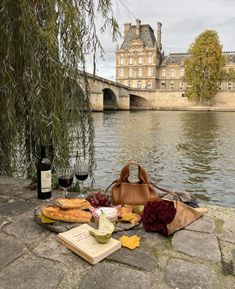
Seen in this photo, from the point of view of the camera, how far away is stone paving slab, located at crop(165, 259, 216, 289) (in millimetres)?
1671

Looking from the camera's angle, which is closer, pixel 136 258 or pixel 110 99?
pixel 136 258

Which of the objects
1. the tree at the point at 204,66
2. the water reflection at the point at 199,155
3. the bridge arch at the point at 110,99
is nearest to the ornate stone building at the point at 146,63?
the bridge arch at the point at 110,99

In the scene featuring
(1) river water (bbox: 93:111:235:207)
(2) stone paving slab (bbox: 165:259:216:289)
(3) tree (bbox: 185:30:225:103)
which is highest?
(3) tree (bbox: 185:30:225:103)

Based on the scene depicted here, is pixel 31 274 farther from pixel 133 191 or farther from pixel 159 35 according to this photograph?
pixel 159 35

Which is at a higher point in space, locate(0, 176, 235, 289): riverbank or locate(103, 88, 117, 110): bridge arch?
locate(103, 88, 117, 110): bridge arch

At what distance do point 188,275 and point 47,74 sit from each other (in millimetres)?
2370

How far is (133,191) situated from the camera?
9.07ft

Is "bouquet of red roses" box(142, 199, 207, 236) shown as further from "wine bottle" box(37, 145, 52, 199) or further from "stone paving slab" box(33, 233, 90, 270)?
"wine bottle" box(37, 145, 52, 199)

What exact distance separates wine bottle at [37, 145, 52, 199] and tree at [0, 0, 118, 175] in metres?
0.53

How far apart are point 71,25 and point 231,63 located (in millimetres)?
67554

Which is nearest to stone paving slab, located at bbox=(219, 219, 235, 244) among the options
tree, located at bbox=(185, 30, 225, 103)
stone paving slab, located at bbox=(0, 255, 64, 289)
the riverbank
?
the riverbank

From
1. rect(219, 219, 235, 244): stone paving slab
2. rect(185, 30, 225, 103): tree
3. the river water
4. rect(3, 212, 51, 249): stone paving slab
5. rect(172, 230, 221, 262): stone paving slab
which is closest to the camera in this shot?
rect(172, 230, 221, 262): stone paving slab

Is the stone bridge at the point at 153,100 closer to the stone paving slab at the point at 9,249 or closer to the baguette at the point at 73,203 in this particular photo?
the baguette at the point at 73,203

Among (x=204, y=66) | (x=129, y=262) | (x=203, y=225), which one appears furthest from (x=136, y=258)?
(x=204, y=66)
